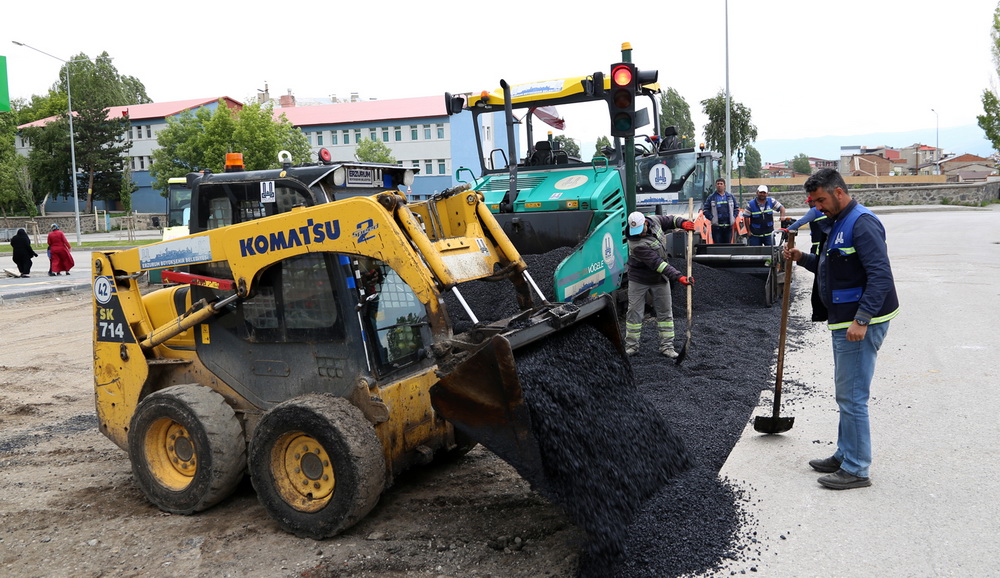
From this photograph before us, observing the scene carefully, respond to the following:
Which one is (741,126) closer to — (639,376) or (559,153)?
(559,153)

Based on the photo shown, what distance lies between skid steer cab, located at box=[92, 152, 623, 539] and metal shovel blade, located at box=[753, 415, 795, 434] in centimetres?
140

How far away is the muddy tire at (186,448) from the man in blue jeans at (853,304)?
11.7ft

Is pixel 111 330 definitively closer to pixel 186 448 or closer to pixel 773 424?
pixel 186 448

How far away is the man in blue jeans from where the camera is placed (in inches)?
171

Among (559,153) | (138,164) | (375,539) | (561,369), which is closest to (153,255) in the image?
(375,539)

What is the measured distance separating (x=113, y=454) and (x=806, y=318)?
841 centimetres

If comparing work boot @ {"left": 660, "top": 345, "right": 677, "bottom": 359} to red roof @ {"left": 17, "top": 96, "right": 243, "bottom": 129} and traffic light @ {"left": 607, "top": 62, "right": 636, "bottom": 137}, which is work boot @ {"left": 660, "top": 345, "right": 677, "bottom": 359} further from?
red roof @ {"left": 17, "top": 96, "right": 243, "bottom": 129}

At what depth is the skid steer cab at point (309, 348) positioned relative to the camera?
12.6 feet

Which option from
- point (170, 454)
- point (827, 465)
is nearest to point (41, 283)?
point (170, 454)

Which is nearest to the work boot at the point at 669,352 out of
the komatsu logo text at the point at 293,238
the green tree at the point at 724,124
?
the komatsu logo text at the point at 293,238

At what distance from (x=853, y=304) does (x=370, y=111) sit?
61215 mm

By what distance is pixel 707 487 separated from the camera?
4469 mm

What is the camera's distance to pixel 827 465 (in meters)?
4.73

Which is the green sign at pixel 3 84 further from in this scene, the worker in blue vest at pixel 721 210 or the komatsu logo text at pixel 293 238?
the komatsu logo text at pixel 293 238
